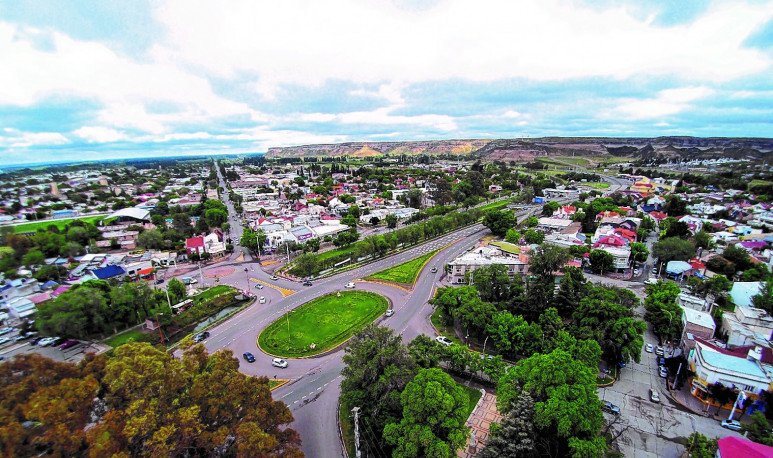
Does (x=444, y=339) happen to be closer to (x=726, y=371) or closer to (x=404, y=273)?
(x=404, y=273)

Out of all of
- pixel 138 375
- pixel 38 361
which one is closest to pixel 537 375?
pixel 138 375

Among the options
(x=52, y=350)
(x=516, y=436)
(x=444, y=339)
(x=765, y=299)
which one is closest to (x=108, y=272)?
(x=52, y=350)

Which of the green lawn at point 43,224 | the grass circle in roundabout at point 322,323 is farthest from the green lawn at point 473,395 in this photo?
the green lawn at point 43,224

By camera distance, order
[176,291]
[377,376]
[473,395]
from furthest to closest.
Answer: [176,291]
[473,395]
[377,376]

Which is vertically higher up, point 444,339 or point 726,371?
point 726,371

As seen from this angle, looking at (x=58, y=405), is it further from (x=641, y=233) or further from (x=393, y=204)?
(x=393, y=204)

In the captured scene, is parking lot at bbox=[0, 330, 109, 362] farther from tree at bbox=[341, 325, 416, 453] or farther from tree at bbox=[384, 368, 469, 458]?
tree at bbox=[384, 368, 469, 458]

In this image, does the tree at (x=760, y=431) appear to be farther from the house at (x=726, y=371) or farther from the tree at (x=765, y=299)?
the tree at (x=765, y=299)
